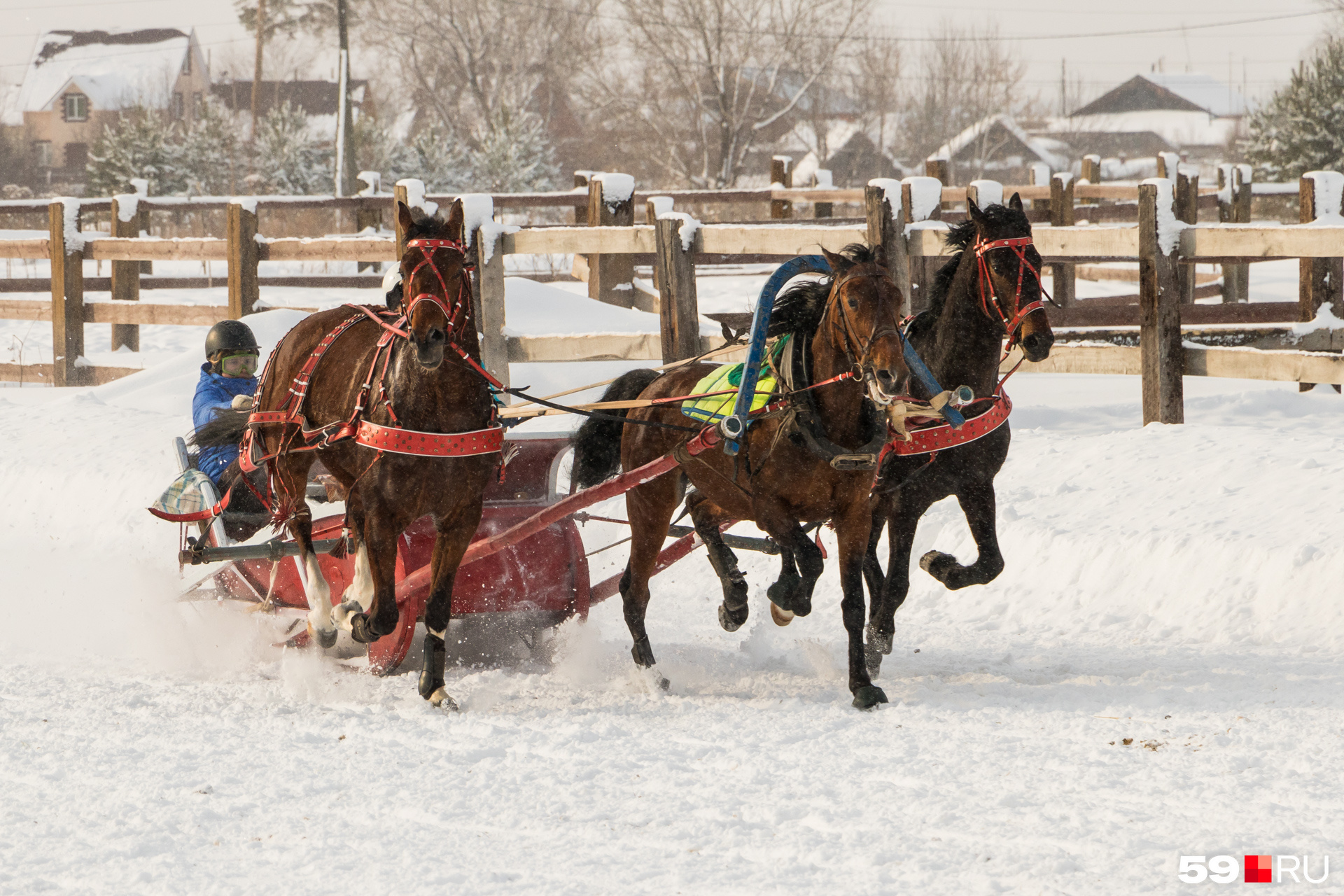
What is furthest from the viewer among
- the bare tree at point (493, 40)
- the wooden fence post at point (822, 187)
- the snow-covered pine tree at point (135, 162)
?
the bare tree at point (493, 40)

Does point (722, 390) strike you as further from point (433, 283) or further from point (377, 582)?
point (377, 582)

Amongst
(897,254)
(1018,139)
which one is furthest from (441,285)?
(1018,139)

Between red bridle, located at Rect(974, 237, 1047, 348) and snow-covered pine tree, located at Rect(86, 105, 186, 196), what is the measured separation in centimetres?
3287

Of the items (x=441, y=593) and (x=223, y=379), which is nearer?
(x=441, y=593)

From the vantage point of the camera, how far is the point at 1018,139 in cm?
6397

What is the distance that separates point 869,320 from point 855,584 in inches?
40.8

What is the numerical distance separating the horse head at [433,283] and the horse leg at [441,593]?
0.71 meters

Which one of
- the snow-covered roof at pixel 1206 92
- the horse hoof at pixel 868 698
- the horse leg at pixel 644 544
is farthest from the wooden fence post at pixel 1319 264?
the snow-covered roof at pixel 1206 92

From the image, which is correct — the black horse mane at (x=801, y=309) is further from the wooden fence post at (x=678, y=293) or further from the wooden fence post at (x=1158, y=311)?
the wooden fence post at (x=678, y=293)

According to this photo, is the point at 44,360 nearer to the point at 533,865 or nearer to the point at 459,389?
the point at 459,389

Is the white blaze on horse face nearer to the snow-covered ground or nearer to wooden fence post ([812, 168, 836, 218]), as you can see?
the snow-covered ground

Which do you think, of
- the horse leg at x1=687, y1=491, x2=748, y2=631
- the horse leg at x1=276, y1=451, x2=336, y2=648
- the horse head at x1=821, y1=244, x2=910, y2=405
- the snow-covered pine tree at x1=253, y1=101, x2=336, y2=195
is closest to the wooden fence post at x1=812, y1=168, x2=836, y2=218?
the horse leg at x1=687, y1=491, x2=748, y2=631

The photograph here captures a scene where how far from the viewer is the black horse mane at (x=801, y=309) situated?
5172 mm

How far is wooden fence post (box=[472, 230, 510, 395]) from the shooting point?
390 inches
